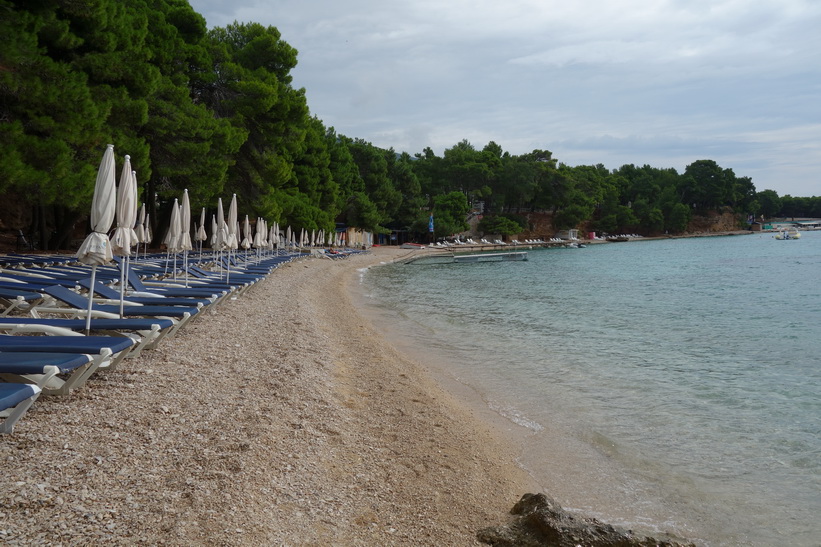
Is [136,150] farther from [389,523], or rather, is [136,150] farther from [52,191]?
[389,523]

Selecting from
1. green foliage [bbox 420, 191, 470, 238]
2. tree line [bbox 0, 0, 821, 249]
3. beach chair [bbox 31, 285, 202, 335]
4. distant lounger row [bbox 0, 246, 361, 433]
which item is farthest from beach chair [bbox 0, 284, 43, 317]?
green foliage [bbox 420, 191, 470, 238]

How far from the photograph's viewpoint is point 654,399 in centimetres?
746

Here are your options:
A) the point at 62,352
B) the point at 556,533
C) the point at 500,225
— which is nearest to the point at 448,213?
the point at 500,225

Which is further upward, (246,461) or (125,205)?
(125,205)

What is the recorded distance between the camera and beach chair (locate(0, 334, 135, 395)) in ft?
12.9

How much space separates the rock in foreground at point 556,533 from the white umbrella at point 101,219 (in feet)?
14.3

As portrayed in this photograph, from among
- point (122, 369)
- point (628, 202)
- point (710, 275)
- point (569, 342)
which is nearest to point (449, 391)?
point (122, 369)

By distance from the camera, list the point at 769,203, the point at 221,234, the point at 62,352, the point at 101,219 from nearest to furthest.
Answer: the point at 62,352
the point at 101,219
the point at 221,234
the point at 769,203

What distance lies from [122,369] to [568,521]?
413 cm

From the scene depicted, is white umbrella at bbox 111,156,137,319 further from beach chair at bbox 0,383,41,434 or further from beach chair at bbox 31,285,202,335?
beach chair at bbox 0,383,41,434

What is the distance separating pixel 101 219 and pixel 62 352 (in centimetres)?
183

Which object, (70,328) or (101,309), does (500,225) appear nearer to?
(101,309)

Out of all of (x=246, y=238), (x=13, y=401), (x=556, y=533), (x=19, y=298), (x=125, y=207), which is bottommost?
(x=556, y=533)

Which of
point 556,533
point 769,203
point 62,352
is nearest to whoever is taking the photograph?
point 556,533
